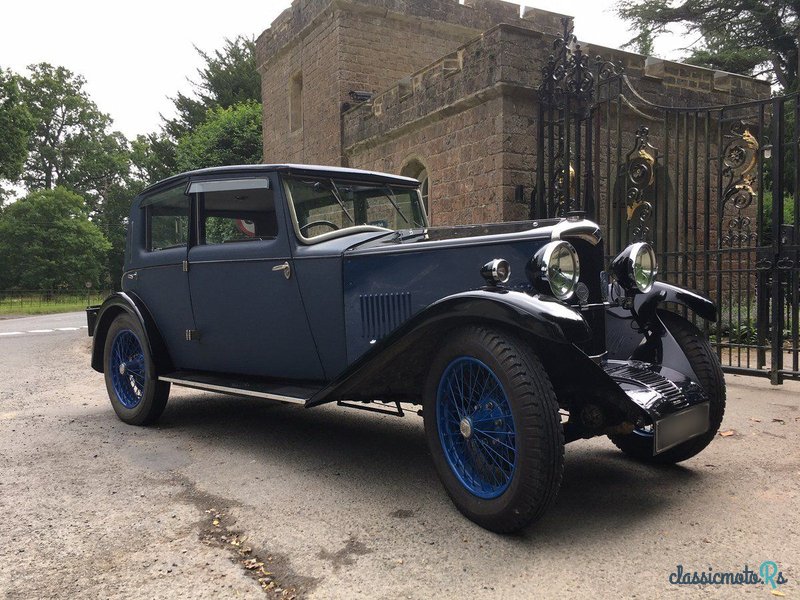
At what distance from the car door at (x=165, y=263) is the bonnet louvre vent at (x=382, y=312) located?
1.67 m

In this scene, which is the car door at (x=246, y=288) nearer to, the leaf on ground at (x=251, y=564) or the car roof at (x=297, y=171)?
the car roof at (x=297, y=171)

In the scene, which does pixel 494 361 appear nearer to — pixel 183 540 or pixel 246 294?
pixel 183 540

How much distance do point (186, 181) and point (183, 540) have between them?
2.87 m

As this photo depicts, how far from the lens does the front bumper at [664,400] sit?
9.48 feet

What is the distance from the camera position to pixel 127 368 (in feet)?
17.0

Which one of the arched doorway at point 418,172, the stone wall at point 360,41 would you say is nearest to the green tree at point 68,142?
the stone wall at point 360,41

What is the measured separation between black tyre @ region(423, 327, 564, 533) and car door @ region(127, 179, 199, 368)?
2477 millimetres

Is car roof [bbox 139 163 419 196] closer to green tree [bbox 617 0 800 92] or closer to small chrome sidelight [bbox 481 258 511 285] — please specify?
small chrome sidelight [bbox 481 258 511 285]

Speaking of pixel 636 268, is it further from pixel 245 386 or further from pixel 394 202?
pixel 245 386

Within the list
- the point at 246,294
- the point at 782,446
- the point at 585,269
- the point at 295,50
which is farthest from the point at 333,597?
the point at 295,50

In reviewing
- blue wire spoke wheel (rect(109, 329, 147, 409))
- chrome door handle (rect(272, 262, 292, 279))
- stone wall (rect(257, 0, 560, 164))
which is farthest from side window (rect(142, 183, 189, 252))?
stone wall (rect(257, 0, 560, 164))

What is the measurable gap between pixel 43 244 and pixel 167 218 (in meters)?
42.9

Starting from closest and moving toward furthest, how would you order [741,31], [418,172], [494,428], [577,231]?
[494,428]
[577,231]
[418,172]
[741,31]

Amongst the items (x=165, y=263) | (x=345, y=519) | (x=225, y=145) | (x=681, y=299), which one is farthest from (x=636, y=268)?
(x=225, y=145)
